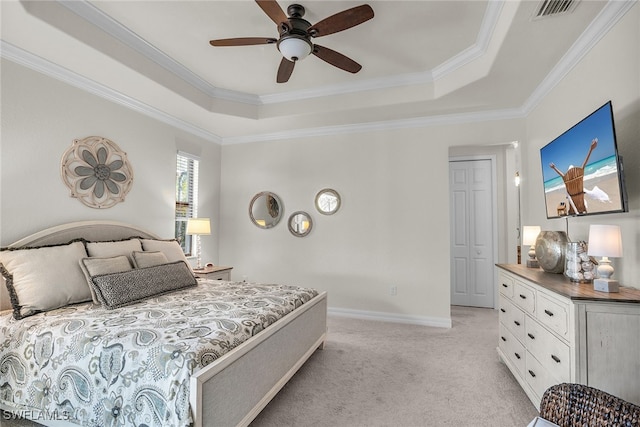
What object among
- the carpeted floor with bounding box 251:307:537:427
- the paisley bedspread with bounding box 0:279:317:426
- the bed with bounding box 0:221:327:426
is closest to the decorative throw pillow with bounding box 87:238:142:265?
the bed with bounding box 0:221:327:426

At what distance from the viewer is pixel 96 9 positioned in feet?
7.98

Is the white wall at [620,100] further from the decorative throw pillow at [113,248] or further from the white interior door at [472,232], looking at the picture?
the decorative throw pillow at [113,248]

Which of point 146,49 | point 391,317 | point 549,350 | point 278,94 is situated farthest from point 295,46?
point 391,317

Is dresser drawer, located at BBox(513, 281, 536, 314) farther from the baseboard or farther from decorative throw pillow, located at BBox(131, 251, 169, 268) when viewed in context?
decorative throw pillow, located at BBox(131, 251, 169, 268)

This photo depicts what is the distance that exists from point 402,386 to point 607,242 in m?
1.70

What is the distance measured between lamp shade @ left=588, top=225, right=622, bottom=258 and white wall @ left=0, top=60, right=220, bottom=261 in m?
4.11

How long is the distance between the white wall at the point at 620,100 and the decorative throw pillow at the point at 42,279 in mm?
3838

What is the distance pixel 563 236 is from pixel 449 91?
179cm

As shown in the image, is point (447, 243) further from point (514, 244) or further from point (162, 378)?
point (162, 378)

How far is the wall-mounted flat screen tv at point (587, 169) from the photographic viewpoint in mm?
1877

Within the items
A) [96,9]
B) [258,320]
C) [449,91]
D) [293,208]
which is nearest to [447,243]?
[449,91]

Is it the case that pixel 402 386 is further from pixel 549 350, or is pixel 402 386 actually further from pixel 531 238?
pixel 531 238

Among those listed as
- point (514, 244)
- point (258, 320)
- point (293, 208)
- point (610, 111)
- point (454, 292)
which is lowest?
point (454, 292)

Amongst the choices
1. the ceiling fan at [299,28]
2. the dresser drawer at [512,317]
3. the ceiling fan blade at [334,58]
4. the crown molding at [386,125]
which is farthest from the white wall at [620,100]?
the ceiling fan blade at [334,58]
